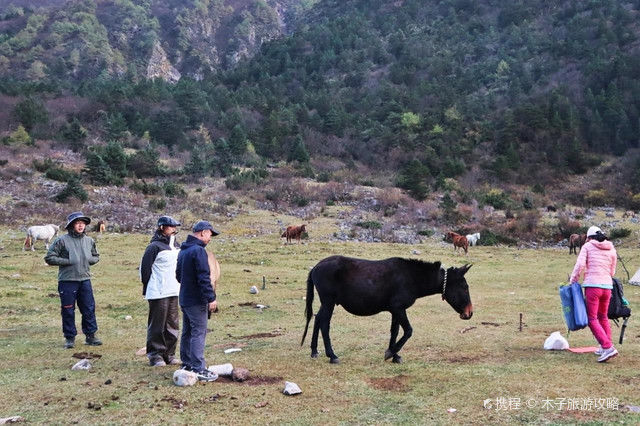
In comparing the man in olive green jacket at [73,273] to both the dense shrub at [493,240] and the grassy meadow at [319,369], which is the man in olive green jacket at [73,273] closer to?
the grassy meadow at [319,369]

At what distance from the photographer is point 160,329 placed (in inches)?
314

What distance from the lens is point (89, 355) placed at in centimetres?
877

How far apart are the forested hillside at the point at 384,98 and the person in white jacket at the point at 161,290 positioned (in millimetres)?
36058

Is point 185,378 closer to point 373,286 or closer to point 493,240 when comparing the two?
point 373,286

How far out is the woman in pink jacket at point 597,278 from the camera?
26.7 feet

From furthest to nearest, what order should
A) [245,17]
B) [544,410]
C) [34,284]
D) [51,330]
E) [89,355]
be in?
[245,17]
[34,284]
[51,330]
[89,355]
[544,410]

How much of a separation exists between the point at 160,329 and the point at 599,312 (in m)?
6.21

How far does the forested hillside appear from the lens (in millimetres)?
62531

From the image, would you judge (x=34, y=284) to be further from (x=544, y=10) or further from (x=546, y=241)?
(x=544, y=10)

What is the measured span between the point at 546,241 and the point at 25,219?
29.1 metres

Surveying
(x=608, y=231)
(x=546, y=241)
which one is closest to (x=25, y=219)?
(x=546, y=241)

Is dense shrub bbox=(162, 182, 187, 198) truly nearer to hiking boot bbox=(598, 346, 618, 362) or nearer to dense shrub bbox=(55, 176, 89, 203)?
dense shrub bbox=(55, 176, 89, 203)

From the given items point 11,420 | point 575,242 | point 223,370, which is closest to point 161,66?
point 575,242

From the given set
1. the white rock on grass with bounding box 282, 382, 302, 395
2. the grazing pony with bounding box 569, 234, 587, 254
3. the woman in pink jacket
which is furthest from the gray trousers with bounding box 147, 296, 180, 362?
the grazing pony with bounding box 569, 234, 587, 254
